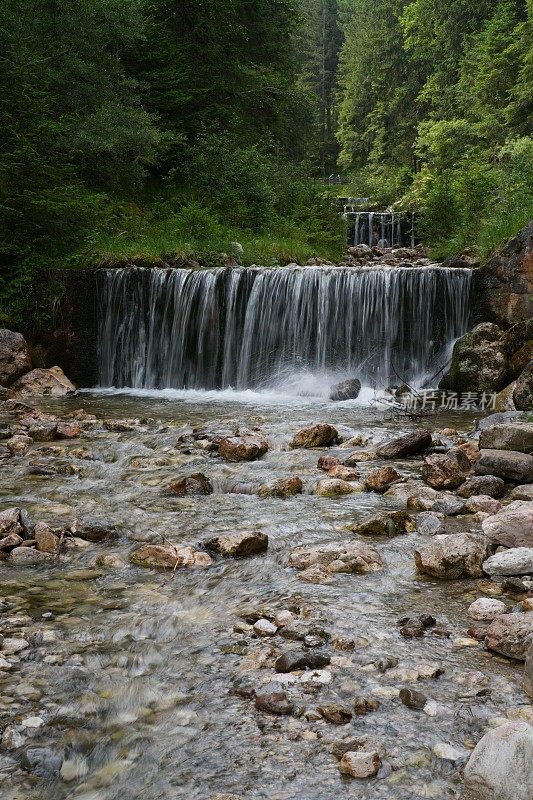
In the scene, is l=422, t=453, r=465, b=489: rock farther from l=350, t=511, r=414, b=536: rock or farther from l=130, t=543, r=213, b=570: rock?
l=130, t=543, r=213, b=570: rock

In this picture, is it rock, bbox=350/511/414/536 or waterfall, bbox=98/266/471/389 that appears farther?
waterfall, bbox=98/266/471/389

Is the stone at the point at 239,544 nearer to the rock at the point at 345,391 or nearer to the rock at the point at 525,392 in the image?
the rock at the point at 525,392

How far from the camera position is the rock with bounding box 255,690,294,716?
2738 mm

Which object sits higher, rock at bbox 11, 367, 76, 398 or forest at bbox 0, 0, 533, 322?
forest at bbox 0, 0, 533, 322

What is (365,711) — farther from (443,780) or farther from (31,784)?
(31,784)

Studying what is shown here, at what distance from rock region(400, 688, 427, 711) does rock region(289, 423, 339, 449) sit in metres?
5.02

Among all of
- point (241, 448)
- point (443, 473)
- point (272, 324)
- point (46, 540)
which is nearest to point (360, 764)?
point (46, 540)

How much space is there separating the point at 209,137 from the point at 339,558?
787 inches

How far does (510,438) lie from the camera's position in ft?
22.3

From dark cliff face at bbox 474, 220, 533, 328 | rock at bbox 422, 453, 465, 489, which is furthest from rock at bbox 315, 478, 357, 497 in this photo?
dark cliff face at bbox 474, 220, 533, 328

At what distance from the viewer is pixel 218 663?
319cm

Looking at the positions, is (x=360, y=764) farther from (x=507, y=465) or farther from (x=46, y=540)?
(x=507, y=465)

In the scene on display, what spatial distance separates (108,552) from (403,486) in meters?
2.66

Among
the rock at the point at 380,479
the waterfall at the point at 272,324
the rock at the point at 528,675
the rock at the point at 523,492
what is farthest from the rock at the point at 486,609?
the waterfall at the point at 272,324
